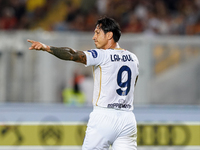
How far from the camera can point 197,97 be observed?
8.43 metres

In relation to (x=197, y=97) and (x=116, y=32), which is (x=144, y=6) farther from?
(x=116, y=32)

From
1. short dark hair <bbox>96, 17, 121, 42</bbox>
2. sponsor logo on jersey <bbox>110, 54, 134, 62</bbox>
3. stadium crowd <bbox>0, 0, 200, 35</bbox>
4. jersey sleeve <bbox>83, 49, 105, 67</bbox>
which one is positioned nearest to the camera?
jersey sleeve <bbox>83, 49, 105, 67</bbox>

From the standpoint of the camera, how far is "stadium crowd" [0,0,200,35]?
35.7ft

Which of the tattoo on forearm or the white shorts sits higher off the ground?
the tattoo on forearm

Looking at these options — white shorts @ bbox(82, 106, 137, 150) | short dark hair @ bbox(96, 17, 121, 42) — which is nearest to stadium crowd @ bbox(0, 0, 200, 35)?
short dark hair @ bbox(96, 17, 121, 42)

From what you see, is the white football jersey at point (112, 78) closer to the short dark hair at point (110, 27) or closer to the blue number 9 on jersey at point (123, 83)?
the blue number 9 on jersey at point (123, 83)

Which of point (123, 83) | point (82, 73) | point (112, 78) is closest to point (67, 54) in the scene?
point (112, 78)

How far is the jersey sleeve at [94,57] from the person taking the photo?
3.67m

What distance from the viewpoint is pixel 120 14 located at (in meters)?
11.8

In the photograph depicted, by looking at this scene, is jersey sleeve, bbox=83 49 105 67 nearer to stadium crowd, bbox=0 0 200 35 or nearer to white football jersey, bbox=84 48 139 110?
white football jersey, bbox=84 48 139 110

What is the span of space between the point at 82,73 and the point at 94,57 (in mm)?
4946

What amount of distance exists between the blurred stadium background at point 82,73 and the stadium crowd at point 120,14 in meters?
0.03

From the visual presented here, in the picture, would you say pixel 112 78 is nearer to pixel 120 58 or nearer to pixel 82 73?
pixel 120 58

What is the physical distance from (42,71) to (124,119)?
193 inches
